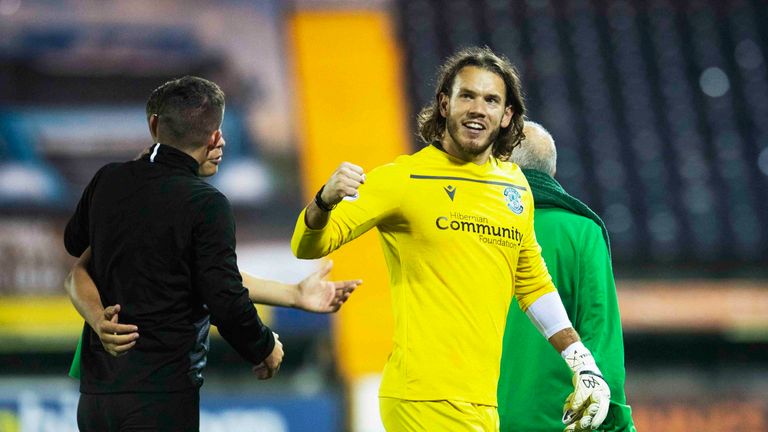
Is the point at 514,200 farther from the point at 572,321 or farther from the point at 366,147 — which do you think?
the point at 366,147

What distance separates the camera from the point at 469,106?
10.1 feet

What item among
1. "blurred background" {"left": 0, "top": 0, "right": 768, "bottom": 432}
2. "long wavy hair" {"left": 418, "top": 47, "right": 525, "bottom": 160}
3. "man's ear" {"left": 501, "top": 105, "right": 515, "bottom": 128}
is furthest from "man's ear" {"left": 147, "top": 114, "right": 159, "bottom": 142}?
"blurred background" {"left": 0, "top": 0, "right": 768, "bottom": 432}

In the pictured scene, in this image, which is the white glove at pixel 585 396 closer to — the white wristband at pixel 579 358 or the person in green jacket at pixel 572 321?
the white wristband at pixel 579 358

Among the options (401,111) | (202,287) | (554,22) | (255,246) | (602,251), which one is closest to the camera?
(202,287)

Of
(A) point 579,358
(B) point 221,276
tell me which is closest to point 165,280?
(B) point 221,276

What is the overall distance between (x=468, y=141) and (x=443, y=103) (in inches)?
6.7

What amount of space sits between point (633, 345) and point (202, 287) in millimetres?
6907

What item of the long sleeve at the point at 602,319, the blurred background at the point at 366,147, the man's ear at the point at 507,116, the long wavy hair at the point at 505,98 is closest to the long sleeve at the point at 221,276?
the long wavy hair at the point at 505,98

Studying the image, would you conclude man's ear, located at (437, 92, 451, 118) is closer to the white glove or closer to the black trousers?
the white glove

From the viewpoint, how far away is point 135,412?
9.23ft

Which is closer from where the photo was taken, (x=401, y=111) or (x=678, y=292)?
(x=678, y=292)

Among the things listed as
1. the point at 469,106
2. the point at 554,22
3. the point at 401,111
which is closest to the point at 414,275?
the point at 469,106

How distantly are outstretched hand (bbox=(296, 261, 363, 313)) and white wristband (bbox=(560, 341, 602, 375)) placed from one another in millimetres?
624

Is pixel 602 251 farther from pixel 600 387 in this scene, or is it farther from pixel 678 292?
pixel 678 292
